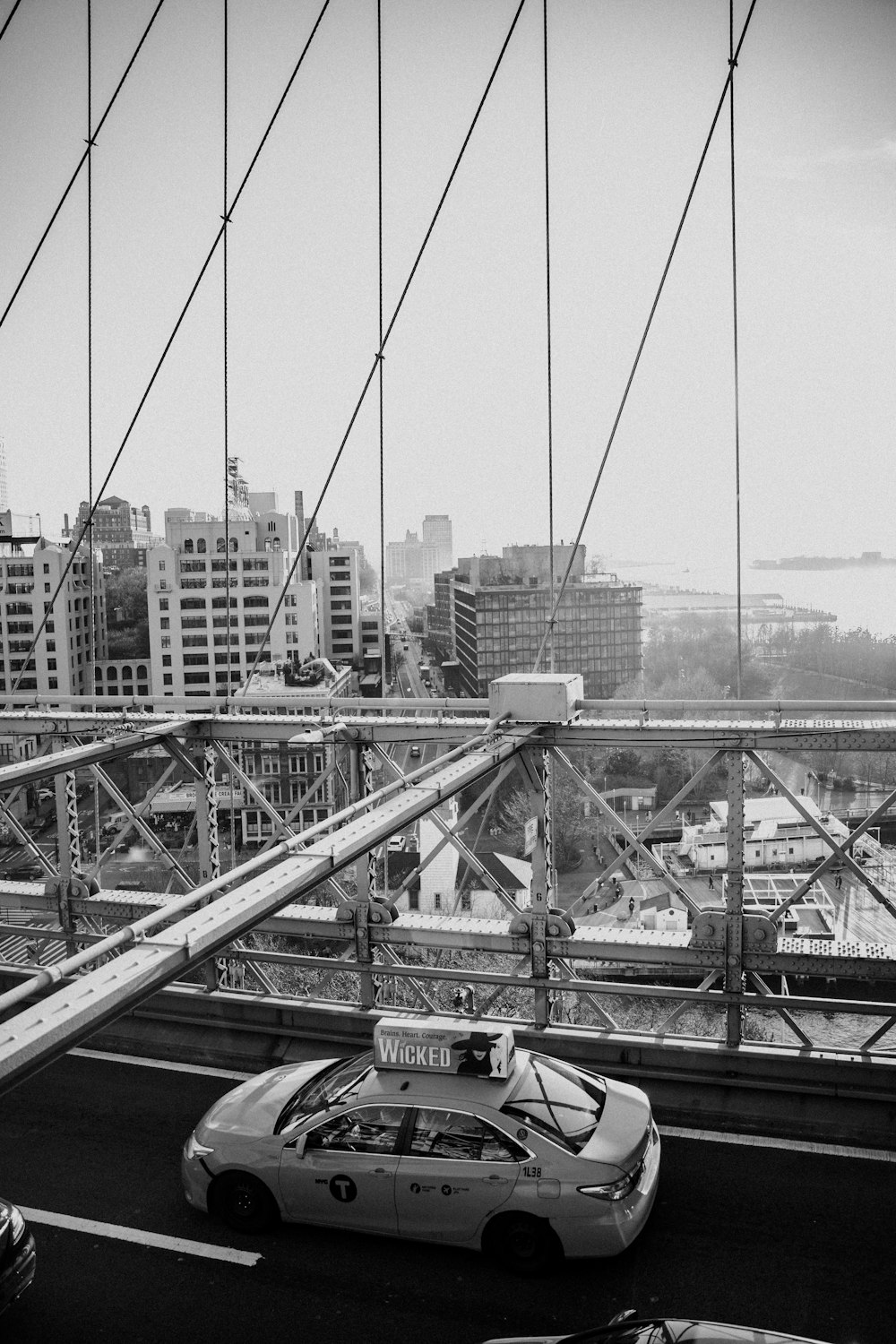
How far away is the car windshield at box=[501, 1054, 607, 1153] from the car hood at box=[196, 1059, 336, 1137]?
54.7 inches

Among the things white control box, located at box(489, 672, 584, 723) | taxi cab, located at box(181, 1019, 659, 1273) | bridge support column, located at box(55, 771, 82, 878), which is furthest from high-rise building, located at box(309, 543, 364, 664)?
taxi cab, located at box(181, 1019, 659, 1273)

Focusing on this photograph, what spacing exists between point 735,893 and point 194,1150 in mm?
3923

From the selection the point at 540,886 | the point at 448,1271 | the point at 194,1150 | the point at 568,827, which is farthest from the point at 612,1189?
the point at 568,827

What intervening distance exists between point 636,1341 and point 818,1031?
13.6 meters

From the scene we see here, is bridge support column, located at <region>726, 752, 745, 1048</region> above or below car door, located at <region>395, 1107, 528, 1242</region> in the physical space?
above

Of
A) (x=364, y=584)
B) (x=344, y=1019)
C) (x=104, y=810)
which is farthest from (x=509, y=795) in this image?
Answer: (x=104, y=810)

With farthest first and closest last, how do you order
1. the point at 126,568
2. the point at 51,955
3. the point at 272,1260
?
the point at 126,568 → the point at 51,955 → the point at 272,1260

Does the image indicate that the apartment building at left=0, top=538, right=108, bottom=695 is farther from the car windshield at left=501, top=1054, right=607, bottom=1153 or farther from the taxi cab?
the car windshield at left=501, top=1054, right=607, bottom=1153

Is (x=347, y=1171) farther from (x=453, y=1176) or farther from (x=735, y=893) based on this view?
(x=735, y=893)

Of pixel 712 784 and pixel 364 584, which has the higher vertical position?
pixel 364 584

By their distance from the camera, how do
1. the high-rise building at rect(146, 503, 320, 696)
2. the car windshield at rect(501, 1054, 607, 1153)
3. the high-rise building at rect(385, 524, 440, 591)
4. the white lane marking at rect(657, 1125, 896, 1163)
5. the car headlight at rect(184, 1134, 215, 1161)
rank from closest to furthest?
the car windshield at rect(501, 1054, 607, 1153) < the car headlight at rect(184, 1134, 215, 1161) < the white lane marking at rect(657, 1125, 896, 1163) < the high-rise building at rect(146, 503, 320, 696) < the high-rise building at rect(385, 524, 440, 591)

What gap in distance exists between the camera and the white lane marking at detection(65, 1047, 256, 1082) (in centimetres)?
815

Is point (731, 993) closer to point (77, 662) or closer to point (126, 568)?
point (77, 662)

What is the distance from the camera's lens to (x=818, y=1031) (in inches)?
643
